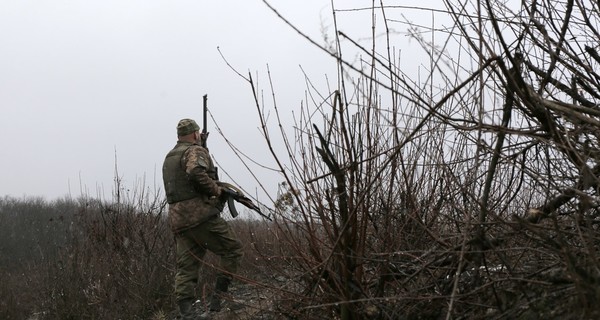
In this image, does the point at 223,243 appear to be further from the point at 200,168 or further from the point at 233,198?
the point at 200,168

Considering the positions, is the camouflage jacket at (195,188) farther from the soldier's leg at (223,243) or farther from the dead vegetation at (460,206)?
the dead vegetation at (460,206)

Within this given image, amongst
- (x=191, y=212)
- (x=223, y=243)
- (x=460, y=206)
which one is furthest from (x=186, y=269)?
(x=460, y=206)

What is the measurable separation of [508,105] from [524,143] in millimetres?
267

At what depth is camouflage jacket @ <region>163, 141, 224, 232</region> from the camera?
261 inches

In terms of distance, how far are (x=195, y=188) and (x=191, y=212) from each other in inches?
9.6

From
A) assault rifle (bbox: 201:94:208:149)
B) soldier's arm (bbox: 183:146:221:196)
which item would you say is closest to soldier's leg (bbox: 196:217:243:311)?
soldier's arm (bbox: 183:146:221:196)

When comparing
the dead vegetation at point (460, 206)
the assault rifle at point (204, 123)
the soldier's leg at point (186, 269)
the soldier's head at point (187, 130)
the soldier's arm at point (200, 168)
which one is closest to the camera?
the dead vegetation at point (460, 206)

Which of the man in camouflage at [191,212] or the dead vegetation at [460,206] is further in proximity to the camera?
the man in camouflage at [191,212]

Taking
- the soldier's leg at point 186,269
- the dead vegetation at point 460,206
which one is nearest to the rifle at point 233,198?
the soldier's leg at point 186,269

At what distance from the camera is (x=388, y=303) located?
320 cm

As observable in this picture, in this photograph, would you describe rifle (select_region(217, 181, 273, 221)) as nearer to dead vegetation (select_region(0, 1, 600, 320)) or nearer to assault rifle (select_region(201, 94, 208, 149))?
assault rifle (select_region(201, 94, 208, 149))

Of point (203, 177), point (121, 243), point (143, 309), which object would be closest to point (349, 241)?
point (203, 177)

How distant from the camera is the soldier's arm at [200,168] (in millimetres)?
6582

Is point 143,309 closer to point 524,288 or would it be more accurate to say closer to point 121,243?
point 121,243
